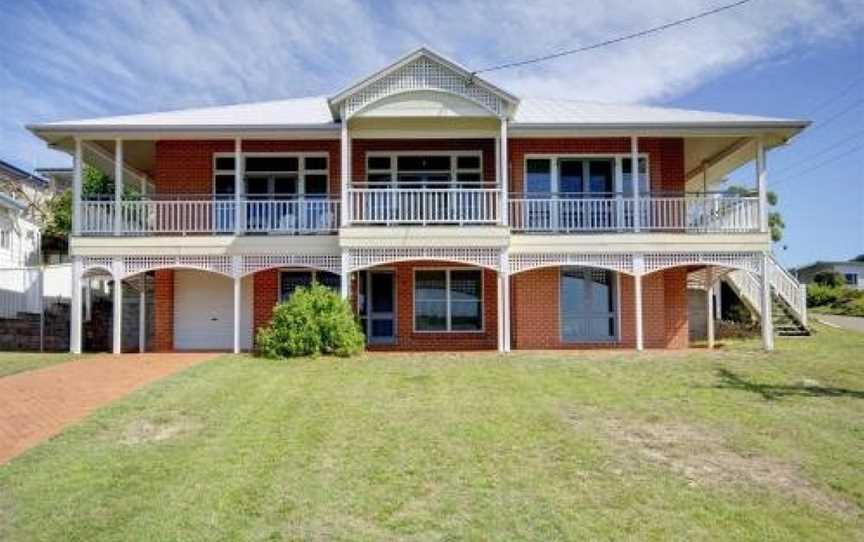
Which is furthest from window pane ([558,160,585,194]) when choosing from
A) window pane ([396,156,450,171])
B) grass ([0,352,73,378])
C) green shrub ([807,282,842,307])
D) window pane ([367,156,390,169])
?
green shrub ([807,282,842,307])

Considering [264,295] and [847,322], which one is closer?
[264,295]

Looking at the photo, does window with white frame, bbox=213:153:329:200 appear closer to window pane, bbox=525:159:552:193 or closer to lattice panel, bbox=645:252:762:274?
window pane, bbox=525:159:552:193

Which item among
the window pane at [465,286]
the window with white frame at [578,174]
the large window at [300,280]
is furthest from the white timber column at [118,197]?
the window with white frame at [578,174]

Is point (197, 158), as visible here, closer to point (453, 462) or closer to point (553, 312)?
point (553, 312)

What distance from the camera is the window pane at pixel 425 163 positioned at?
17.5 m

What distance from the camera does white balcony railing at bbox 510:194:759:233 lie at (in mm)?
16016

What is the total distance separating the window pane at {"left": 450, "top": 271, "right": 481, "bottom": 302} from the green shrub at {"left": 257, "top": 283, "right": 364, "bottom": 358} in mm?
3610

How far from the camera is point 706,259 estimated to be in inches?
615

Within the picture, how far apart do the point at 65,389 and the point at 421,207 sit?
8.32m

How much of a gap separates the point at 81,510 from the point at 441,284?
40.1ft

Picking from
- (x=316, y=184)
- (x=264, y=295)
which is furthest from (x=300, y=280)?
(x=316, y=184)

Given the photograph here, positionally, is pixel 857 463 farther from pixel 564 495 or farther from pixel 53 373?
Result: pixel 53 373

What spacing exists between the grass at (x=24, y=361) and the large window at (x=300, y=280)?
5032mm

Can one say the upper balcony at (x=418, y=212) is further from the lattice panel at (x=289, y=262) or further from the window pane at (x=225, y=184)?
the lattice panel at (x=289, y=262)
